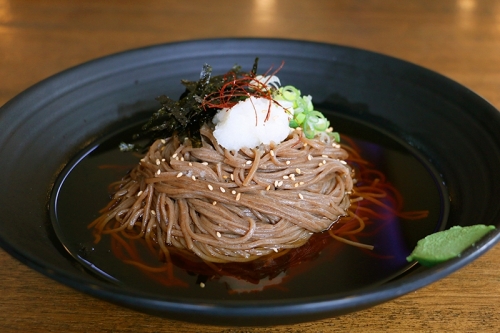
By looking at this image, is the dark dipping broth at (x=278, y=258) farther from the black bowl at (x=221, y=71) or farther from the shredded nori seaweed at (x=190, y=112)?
the shredded nori seaweed at (x=190, y=112)

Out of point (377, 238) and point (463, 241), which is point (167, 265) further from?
point (463, 241)

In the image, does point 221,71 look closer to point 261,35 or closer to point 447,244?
point 261,35

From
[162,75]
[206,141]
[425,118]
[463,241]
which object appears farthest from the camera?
[162,75]

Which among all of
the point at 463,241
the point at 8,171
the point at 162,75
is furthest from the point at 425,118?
the point at 8,171

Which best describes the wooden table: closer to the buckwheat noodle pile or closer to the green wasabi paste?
the green wasabi paste

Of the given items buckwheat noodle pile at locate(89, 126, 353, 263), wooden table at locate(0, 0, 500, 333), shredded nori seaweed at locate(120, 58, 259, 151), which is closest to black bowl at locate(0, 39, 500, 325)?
wooden table at locate(0, 0, 500, 333)

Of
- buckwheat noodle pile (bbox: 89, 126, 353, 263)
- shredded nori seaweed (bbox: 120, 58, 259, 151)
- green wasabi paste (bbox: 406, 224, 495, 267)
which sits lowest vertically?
green wasabi paste (bbox: 406, 224, 495, 267)
